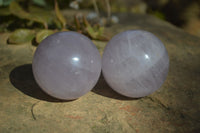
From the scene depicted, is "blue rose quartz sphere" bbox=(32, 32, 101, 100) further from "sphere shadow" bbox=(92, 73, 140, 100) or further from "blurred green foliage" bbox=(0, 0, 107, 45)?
"blurred green foliage" bbox=(0, 0, 107, 45)

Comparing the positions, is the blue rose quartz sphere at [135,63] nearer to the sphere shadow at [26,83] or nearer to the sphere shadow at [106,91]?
the sphere shadow at [106,91]

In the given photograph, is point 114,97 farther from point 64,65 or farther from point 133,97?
point 64,65

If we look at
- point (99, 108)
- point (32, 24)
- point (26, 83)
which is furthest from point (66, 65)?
point (32, 24)

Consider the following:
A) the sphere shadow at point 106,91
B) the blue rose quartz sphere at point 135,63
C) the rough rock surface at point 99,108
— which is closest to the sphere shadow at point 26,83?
the rough rock surface at point 99,108

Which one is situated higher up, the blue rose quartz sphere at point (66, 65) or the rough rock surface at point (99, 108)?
the blue rose quartz sphere at point (66, 65)

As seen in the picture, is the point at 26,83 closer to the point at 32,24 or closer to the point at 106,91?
the point at 106,91

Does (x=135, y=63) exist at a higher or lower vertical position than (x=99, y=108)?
higher

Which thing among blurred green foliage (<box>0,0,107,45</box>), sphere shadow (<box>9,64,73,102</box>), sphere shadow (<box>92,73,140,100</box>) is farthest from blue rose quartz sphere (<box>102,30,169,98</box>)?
blurred green foliage (<box>0,0,107,45</box>)

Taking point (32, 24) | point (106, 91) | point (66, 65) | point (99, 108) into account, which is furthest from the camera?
point (32, 24)
